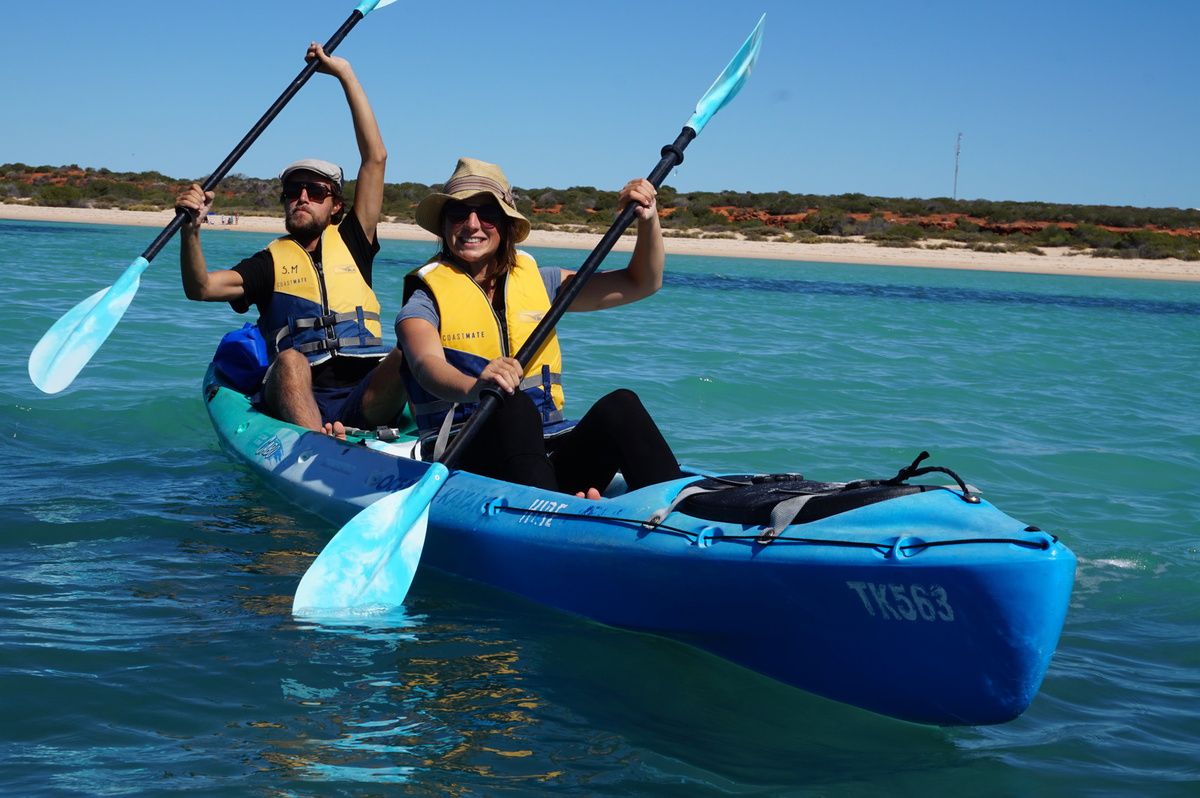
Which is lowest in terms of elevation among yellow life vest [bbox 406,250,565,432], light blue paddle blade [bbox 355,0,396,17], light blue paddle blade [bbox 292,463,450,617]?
light blue paddle blade [bbox 292,463,450,617]

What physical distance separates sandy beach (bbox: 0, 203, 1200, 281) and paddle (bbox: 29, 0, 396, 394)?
1013 inches

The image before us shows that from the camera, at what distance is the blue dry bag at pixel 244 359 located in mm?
5617

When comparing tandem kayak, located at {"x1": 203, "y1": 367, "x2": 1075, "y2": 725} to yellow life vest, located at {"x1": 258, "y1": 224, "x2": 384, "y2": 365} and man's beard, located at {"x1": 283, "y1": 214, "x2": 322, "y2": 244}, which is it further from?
man's beard, located at {"x1": 283, "y1": 214, "x2": 322, "y2": 244}

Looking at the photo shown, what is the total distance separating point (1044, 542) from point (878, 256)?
110 feet

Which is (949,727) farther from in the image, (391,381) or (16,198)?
(16,198)

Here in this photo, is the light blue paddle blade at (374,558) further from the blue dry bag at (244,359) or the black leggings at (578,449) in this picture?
the blue dry bag at (244,359)

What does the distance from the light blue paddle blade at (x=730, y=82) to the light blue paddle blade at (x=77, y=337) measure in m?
2.48

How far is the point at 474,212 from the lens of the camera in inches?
150

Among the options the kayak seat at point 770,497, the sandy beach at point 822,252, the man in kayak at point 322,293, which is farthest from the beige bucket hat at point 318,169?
the sandy beach at point 822,252

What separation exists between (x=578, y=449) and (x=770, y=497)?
95cm

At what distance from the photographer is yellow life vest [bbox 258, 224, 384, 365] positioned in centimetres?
509

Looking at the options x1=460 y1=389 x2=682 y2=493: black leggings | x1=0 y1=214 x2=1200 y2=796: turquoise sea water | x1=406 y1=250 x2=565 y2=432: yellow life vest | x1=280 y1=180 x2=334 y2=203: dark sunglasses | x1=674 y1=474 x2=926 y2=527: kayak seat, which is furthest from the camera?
x1=280 y1=180 x2=334 y2=203: dark sunglasses

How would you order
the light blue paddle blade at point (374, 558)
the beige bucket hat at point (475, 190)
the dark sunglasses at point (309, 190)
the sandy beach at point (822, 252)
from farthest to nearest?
the sandy beach at point (822, 252) < the dark sunglasses at point (309, 190) < the beige bucket hat at point (475, 190) < the light blue paddle blade at point (374, 558)

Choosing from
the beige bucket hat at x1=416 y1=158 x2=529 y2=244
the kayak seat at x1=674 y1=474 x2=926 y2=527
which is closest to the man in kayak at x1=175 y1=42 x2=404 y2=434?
the beige bucket hat at x1=416 y1=158 x2=529 y2=244
